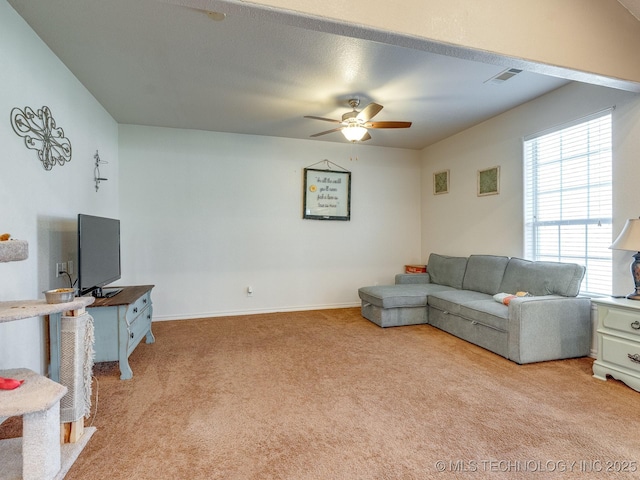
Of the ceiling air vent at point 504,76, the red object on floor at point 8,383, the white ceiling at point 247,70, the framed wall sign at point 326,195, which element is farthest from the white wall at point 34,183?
the ceiling air vent at point 504,76

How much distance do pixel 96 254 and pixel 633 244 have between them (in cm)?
433

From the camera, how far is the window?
9.84 feet

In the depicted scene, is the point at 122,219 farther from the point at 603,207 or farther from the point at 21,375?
the point at 603,207

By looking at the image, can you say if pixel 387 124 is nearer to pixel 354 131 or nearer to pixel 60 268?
pixel 354 131

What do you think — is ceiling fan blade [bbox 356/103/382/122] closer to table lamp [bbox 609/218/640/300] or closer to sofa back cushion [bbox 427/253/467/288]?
table lamp [bbox 609/218/640/300]

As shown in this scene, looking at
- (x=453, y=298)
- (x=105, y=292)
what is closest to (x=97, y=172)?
(x=105, y=292)

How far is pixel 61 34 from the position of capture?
238 centimetres

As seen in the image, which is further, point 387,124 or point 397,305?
point 397,305

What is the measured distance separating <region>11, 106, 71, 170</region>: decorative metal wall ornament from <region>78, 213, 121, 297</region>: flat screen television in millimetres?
523

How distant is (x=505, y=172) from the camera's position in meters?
4.04

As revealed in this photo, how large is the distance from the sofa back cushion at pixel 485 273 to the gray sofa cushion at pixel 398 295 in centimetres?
33

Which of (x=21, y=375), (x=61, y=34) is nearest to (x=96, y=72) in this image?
(x=61, y=34)

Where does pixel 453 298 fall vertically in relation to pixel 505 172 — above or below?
below

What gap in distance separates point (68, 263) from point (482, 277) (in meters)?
4.42
